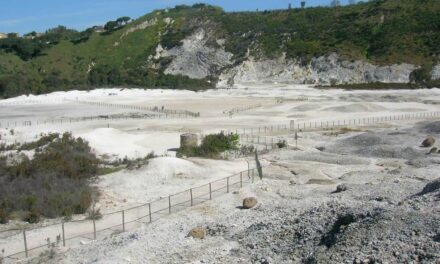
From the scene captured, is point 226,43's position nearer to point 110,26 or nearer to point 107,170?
point 110,26

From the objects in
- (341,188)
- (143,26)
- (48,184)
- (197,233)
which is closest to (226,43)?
(143,26)

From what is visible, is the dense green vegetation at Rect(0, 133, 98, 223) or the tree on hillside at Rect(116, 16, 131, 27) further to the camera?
the tree on hillside at Rect(116, 16, 131, 27)

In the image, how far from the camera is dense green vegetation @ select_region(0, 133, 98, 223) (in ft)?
81.0

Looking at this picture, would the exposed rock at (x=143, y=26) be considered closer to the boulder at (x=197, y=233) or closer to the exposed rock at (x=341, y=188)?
the exposed rock at (x=341, y=188)

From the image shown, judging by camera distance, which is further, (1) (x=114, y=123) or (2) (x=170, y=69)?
(2) (x=170, y=69)

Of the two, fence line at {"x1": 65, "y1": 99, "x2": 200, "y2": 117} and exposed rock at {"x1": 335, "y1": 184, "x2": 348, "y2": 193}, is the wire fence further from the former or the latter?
fence line at {"x1": 65, "y1": 99, "x2": 200, "y2": 117}

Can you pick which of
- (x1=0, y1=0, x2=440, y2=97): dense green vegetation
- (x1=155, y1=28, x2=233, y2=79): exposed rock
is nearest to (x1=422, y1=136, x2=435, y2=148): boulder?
(x1=0, y1=0, x2=440, y2=97): dense green vegetation

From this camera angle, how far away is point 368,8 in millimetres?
141375

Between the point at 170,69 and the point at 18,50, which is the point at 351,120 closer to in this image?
the point at 170,69

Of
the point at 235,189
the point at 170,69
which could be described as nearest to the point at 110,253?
the point at 235,189

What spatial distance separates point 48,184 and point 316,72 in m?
102

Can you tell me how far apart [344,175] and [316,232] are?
14.6 metres

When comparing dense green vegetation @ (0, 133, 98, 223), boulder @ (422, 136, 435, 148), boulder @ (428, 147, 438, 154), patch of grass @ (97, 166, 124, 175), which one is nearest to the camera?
dense green vegetation @ (0, 133, 98, 223)

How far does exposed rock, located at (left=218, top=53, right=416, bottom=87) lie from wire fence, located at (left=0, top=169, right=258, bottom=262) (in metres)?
91.7
